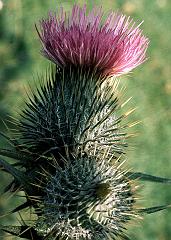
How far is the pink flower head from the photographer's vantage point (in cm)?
441

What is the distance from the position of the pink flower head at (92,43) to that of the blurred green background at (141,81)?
2.64 m

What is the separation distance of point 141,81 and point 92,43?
454cm

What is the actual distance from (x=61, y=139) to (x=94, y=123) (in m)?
0.28

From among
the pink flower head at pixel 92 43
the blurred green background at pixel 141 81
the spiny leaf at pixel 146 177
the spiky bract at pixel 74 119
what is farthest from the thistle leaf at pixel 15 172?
the blurred green background at pixel 141 81

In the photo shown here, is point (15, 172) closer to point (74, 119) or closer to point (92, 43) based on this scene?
point (74, 119)

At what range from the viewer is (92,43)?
4.39 metres

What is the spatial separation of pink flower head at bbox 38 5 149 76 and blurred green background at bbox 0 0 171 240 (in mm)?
2641

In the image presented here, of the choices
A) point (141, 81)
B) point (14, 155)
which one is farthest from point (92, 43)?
point (141, 81)

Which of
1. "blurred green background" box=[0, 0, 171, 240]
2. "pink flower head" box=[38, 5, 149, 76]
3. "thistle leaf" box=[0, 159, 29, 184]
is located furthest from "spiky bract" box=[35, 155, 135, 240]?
"blurred green background" box=[0, 0, 171, 240]

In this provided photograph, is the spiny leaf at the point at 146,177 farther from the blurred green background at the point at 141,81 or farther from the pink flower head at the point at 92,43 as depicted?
the blurred green background at the point at 141,81

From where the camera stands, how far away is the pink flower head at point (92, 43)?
14.5 ft

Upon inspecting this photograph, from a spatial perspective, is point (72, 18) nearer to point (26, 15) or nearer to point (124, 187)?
point (124, 187)

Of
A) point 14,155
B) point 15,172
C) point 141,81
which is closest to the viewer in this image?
point 15,172

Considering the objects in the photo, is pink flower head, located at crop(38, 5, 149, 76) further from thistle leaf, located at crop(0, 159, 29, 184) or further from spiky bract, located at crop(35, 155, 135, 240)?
thistle leaf, located at crop(0, 159, 29, 184)
